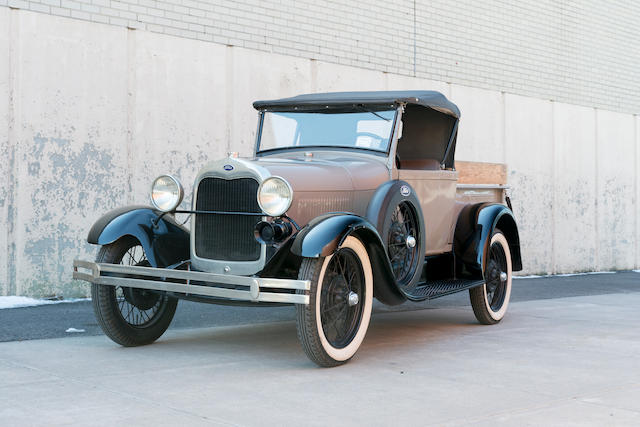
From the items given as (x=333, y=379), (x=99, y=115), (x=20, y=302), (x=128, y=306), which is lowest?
(x=333, y=379)

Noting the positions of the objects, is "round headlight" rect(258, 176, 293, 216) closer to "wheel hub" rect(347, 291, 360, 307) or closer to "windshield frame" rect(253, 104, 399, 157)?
"wheel hub" rect(347, 291, 360, 307)

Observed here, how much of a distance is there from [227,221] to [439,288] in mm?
1970

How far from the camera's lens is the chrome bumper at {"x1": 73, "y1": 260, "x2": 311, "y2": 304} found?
4.55 meters

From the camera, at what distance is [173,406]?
3.69 m

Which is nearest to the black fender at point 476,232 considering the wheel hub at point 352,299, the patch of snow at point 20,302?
the wheel hub at point 352,299

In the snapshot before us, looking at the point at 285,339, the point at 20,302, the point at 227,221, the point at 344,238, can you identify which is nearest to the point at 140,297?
the point at 227,221

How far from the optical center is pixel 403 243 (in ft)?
19.3

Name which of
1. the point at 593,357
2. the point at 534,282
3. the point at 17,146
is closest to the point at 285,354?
the point at 593,357

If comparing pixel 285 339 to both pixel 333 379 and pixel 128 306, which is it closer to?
pixel 128 306

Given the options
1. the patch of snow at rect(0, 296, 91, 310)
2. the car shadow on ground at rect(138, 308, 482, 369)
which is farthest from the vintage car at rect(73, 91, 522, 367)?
the patch of snow at rect(0, 296, 91, 310)

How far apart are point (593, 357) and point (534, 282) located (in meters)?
6.99

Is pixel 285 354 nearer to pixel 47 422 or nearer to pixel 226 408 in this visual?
pixel 226 408

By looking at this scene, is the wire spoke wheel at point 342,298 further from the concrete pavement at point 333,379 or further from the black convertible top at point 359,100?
the black convertible top at point 359,100

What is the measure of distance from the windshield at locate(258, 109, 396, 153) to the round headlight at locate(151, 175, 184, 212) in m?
1.30
